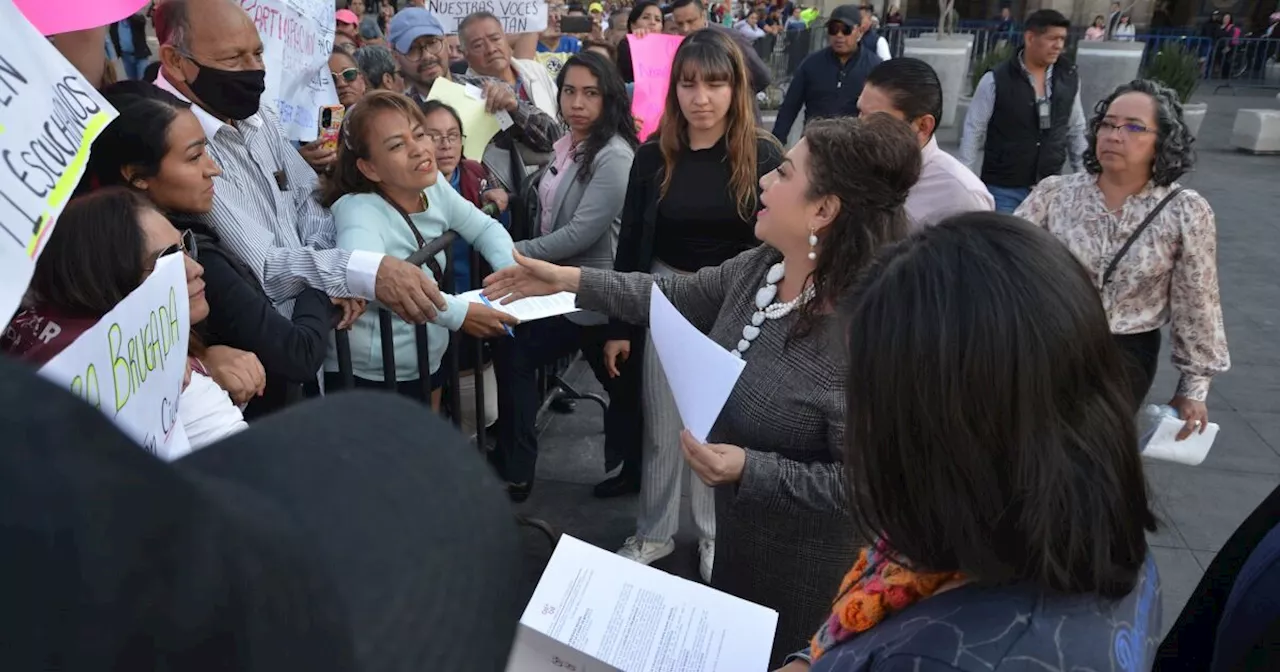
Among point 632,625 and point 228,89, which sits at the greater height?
point 228,89

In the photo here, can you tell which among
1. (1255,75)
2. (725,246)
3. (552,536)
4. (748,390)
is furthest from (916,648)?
(1255,75)

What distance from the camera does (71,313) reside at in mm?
1614

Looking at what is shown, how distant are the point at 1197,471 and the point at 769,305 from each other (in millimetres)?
3153

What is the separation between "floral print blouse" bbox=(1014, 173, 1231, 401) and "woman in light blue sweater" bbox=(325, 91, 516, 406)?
2095mm

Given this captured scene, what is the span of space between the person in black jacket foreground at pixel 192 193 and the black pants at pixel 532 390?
53.7 inches

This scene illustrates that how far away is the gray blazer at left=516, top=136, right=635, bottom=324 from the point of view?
11.6 ft

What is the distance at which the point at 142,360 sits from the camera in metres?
1.34

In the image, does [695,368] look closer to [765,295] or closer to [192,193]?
[765,295]

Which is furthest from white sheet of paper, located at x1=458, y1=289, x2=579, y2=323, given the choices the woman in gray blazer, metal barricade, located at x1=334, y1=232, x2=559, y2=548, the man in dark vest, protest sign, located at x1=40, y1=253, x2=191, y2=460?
the man in dark vest

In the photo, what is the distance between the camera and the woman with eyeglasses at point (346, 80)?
4609 mm

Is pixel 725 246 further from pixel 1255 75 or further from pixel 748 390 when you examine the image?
pixel 1255 75

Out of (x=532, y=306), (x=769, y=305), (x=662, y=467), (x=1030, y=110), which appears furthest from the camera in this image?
(x=1030, y=110)

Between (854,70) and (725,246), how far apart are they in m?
3.79

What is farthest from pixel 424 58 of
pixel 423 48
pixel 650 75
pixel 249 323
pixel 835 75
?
pixel 249 323
